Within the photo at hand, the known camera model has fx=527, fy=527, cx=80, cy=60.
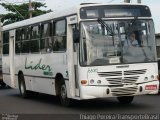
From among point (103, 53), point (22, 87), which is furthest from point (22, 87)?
point (103, 53)

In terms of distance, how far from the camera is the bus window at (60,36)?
16.4m

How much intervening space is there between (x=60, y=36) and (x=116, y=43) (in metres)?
2.29

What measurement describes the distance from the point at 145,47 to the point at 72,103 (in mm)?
3011

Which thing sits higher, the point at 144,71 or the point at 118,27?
the point at 118,27

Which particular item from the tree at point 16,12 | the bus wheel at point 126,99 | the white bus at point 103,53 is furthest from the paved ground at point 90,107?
the tree at point 16,12

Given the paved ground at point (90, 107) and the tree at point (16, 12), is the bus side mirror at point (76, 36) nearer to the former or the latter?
the paved ground at point (90, 107)

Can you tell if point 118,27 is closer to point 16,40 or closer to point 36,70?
point 36,70

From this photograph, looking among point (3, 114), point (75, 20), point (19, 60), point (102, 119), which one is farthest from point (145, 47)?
point (19, 60)

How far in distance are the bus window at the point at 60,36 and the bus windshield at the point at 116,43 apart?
4.65 ft

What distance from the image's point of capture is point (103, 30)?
15094mm

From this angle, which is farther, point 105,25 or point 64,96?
point 64,96

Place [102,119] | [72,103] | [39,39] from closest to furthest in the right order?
1. [102,119]
2. [72,103]
3. [39,39]

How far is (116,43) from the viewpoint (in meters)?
15.1

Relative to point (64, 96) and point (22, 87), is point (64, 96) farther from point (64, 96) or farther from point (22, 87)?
point (22, 87)
